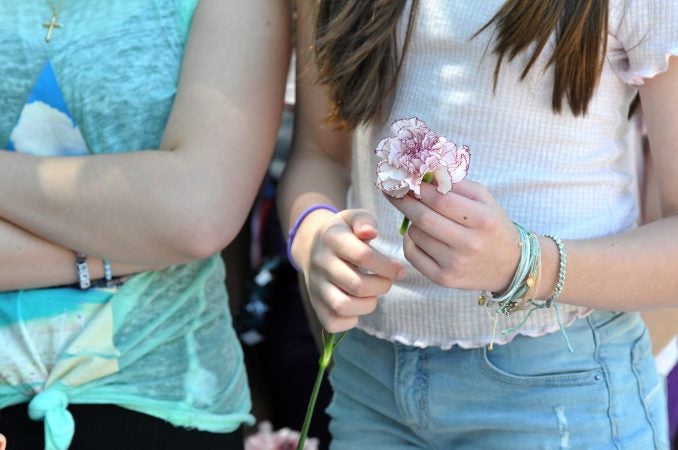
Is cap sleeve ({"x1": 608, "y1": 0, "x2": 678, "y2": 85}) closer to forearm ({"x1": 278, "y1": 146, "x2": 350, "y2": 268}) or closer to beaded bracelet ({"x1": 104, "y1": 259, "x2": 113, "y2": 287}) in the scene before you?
forearm ({"x1": 278, "y1": 146, "x2": 350, "y2": 268})

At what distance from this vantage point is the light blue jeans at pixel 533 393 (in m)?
1.42

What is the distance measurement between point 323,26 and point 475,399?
675 mm

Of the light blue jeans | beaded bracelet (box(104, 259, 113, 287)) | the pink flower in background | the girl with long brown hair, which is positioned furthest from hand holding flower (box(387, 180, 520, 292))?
the pink flower in background

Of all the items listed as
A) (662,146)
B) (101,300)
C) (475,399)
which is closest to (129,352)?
(101,300)

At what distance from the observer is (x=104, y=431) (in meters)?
1.55

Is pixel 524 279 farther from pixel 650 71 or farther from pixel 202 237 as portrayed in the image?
pixel 202 237

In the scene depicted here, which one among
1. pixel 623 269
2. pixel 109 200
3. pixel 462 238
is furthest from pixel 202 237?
pixel 623 269

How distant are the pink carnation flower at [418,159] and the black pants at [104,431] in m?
0.73

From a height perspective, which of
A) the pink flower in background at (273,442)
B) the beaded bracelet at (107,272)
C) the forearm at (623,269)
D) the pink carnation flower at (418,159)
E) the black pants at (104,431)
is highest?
the pink carnation flower at (418,159)

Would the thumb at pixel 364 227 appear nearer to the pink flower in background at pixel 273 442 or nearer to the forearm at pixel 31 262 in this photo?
the forearm at pixel 31 262

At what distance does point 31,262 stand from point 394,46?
701mm

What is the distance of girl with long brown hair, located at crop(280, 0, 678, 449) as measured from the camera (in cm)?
127

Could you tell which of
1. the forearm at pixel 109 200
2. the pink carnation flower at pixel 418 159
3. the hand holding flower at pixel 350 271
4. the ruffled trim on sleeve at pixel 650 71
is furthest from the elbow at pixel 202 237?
the ruffled trim on sleeve at pixel 650 71

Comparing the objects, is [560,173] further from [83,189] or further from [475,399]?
[83,189]
